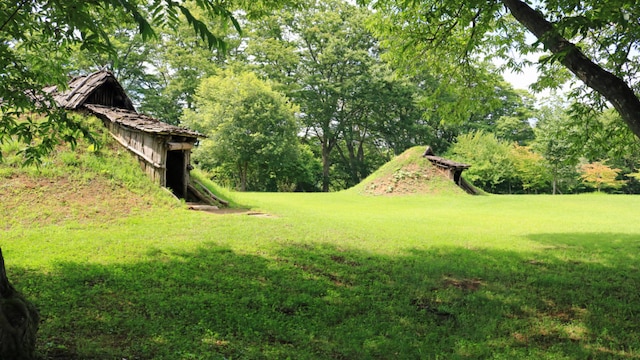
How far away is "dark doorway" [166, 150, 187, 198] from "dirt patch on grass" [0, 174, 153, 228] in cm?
262

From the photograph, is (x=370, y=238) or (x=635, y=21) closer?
(x=635, y=21)

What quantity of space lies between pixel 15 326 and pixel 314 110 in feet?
133

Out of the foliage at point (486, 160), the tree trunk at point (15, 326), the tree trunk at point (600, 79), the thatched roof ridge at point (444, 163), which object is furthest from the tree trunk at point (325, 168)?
the tree trunk at point (15, 326)

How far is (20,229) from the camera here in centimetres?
914

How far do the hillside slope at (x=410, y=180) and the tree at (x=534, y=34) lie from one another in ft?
58.5

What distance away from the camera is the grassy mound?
1105 inches

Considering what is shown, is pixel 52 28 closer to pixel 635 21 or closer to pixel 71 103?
pixel 635 21

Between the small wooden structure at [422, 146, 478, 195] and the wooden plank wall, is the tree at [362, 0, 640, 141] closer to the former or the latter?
the wooden plank wall

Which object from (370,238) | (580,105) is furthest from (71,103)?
(580,105)

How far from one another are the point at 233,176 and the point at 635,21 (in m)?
36.6

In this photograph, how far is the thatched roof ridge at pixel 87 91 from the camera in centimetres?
1409

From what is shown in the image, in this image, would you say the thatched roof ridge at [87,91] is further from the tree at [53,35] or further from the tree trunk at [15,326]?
the tree trunk at [15,326]

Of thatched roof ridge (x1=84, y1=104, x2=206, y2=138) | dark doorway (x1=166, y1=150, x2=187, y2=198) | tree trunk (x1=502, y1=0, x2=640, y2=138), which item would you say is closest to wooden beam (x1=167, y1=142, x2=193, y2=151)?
thatched roof ridge (x1=84, y1=104, x2=206, y2=138)

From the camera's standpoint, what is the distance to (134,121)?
1399 centimetres
